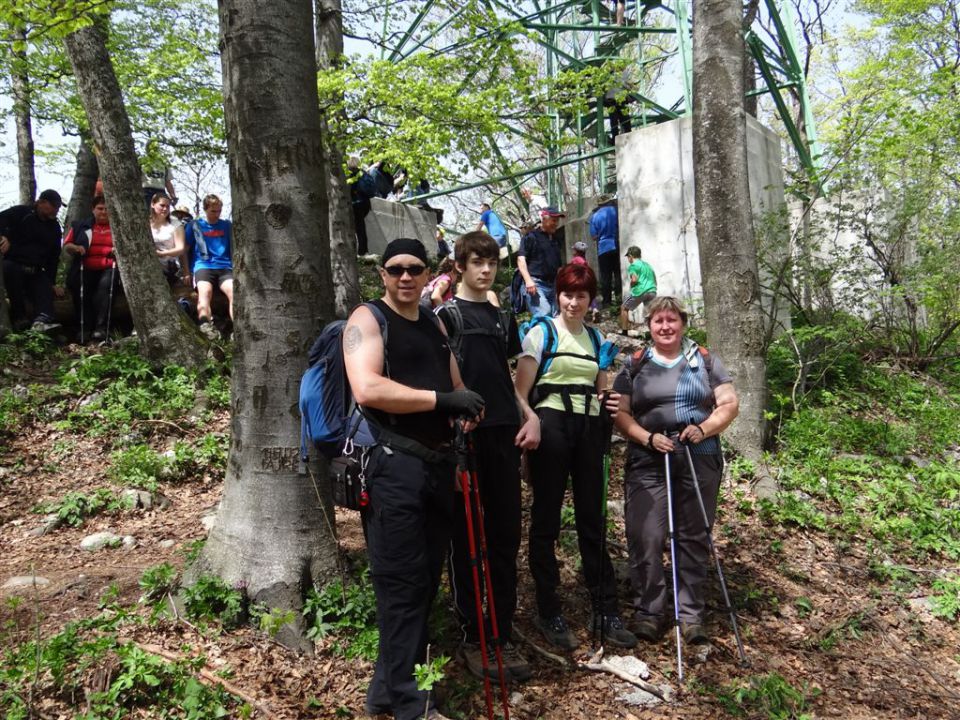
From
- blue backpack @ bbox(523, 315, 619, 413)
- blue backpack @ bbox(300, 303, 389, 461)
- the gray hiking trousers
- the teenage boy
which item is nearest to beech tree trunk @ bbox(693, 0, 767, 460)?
the gray hiking trousers

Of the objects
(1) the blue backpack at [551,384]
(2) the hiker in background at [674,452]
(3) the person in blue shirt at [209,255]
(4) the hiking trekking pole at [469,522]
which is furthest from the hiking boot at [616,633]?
(3) the person in blue shirt at [209,255]

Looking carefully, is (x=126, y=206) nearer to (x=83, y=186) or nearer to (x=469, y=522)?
(x=469, y=522)

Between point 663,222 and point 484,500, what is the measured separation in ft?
27.4

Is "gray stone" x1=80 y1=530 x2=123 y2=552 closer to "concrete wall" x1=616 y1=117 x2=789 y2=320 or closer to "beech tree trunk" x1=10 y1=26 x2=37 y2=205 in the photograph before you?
"concrete wall" x1=616 y1=117 x2=789 y2=320

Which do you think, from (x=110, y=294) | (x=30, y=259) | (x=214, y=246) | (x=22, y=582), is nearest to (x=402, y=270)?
(x=22, y=582)

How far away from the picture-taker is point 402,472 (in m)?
3.10

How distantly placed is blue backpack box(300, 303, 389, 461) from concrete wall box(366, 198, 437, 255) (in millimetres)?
11316

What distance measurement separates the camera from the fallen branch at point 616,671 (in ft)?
12.8

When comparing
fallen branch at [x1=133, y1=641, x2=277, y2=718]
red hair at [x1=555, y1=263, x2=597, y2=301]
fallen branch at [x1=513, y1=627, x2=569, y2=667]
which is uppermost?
red hair at [x1=555, y1=263, x2=597, y2=301]

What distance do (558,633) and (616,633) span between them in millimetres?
364

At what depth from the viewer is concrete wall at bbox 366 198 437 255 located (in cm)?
1491

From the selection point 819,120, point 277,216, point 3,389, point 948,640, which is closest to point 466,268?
point 277,216

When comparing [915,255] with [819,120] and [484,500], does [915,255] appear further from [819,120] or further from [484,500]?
[819,120]

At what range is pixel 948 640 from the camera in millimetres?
4918
